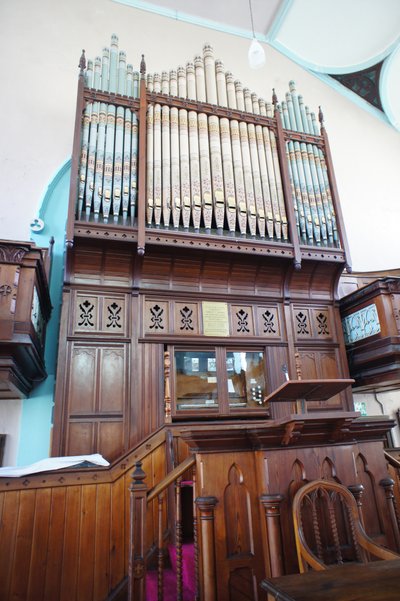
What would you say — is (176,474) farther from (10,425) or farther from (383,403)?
(383,403)

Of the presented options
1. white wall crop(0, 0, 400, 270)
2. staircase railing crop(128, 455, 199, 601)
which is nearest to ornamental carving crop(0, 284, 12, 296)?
white wall crop(0, 0, 400, 270)

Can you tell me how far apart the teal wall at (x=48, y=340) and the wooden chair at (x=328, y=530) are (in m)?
3.52

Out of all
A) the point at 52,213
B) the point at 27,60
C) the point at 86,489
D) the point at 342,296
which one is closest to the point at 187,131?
the point at 52,213

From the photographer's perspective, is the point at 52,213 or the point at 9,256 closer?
the point at 9,256

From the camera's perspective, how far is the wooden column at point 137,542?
2326 millimetres

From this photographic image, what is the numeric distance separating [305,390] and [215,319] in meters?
2.97

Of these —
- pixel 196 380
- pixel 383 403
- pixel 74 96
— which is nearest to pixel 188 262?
pixel 196 380

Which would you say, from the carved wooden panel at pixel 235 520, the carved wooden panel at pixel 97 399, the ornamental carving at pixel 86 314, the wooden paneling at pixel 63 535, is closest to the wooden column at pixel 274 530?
the carved wooden panel at pixel 235 520

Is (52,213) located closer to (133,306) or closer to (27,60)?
(133,306)

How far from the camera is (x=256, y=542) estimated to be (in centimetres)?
228

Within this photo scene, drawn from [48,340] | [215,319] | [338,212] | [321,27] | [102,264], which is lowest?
[48,340]

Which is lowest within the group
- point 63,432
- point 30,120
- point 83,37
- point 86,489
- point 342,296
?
point 86,489

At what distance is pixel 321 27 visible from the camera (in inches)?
326

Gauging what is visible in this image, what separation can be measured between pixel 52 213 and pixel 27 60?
2753mm
